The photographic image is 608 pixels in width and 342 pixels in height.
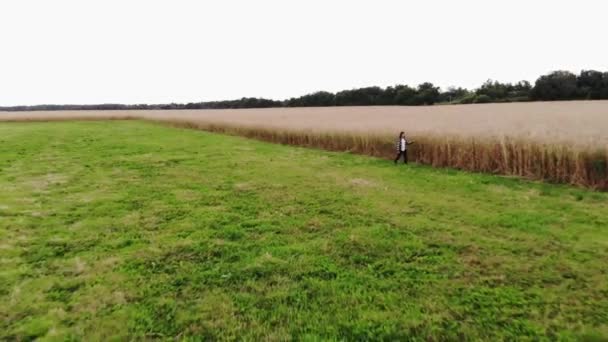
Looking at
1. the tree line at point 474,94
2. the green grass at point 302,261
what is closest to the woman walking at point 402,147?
the green grass at point 302,261

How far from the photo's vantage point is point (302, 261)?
4039 mm

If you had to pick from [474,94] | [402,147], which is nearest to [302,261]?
[402,147]

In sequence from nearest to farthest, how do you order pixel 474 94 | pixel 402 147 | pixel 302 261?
pixel 302 261, pixel 402 147, pixel 474 94

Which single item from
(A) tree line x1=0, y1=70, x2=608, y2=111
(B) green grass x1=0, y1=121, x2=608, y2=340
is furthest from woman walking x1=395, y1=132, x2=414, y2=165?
(A) tree line x1=0, y1=70, x2=608, y2=111

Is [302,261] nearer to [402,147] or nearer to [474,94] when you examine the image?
[402,147]

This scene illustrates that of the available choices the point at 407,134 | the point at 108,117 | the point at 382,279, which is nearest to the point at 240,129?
the point at 407,134

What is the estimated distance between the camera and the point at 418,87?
59531 mm

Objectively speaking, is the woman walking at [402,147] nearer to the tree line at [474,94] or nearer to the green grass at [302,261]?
the green grass at [302,261]

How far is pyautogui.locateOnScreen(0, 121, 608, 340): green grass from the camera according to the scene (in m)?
2.88

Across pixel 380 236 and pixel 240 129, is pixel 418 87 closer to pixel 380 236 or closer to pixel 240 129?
pixel 240 129

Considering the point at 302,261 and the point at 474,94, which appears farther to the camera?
the point at 474,94

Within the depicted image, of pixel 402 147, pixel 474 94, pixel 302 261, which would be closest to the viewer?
pixel 302 261

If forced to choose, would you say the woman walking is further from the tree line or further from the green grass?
the tree line

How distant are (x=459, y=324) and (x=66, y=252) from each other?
449 centimetres
